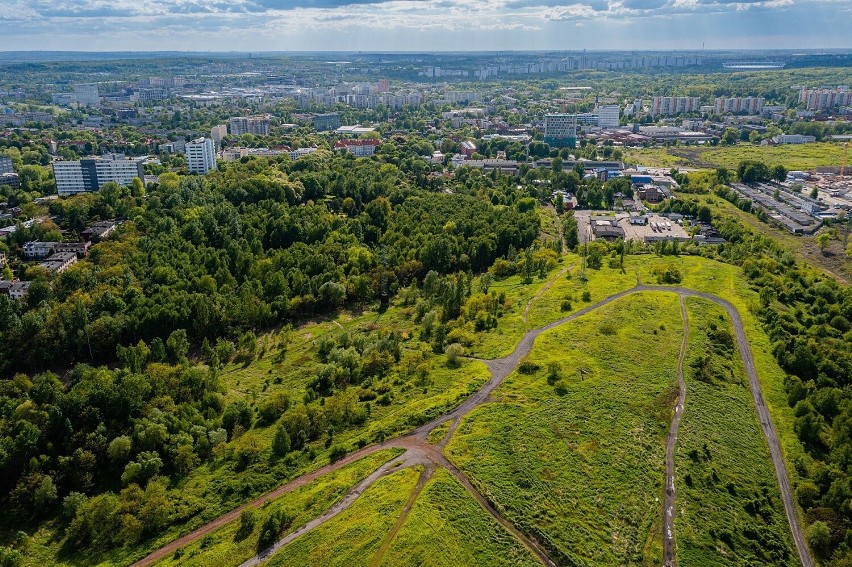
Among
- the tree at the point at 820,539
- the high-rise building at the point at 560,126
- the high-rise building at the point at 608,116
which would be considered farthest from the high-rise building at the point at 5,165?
the high-rise building at the point at 608,116

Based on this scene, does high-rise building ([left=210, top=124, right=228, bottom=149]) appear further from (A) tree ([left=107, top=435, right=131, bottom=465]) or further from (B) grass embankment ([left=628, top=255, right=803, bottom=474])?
(A) tree ([left=107, top=435, right=131, bottom=465])

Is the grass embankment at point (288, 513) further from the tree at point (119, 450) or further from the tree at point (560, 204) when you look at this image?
the tree at point (560, 204)

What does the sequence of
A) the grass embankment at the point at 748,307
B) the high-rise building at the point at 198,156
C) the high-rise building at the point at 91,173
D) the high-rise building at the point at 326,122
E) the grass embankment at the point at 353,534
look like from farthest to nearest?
the high-rise building at the point at 326,122 → the high-rise building at the point at 198,156 → the high-rise building at the point at 91,173 → the grass embankment at the point at 748,307 → the grass embankment at the point at 353,534

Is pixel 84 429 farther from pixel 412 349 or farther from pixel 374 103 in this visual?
pixel 374 103

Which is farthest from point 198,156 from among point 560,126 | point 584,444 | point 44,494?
point 584,444

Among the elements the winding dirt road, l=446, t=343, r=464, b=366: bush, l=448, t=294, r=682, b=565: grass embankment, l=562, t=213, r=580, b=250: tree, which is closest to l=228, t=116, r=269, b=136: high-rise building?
l=562, t=213, r=580, b=250: tree

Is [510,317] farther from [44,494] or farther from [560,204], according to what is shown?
[560,204]

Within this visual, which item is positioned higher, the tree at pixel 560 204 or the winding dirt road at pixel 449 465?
the tree at pixel 560 204
